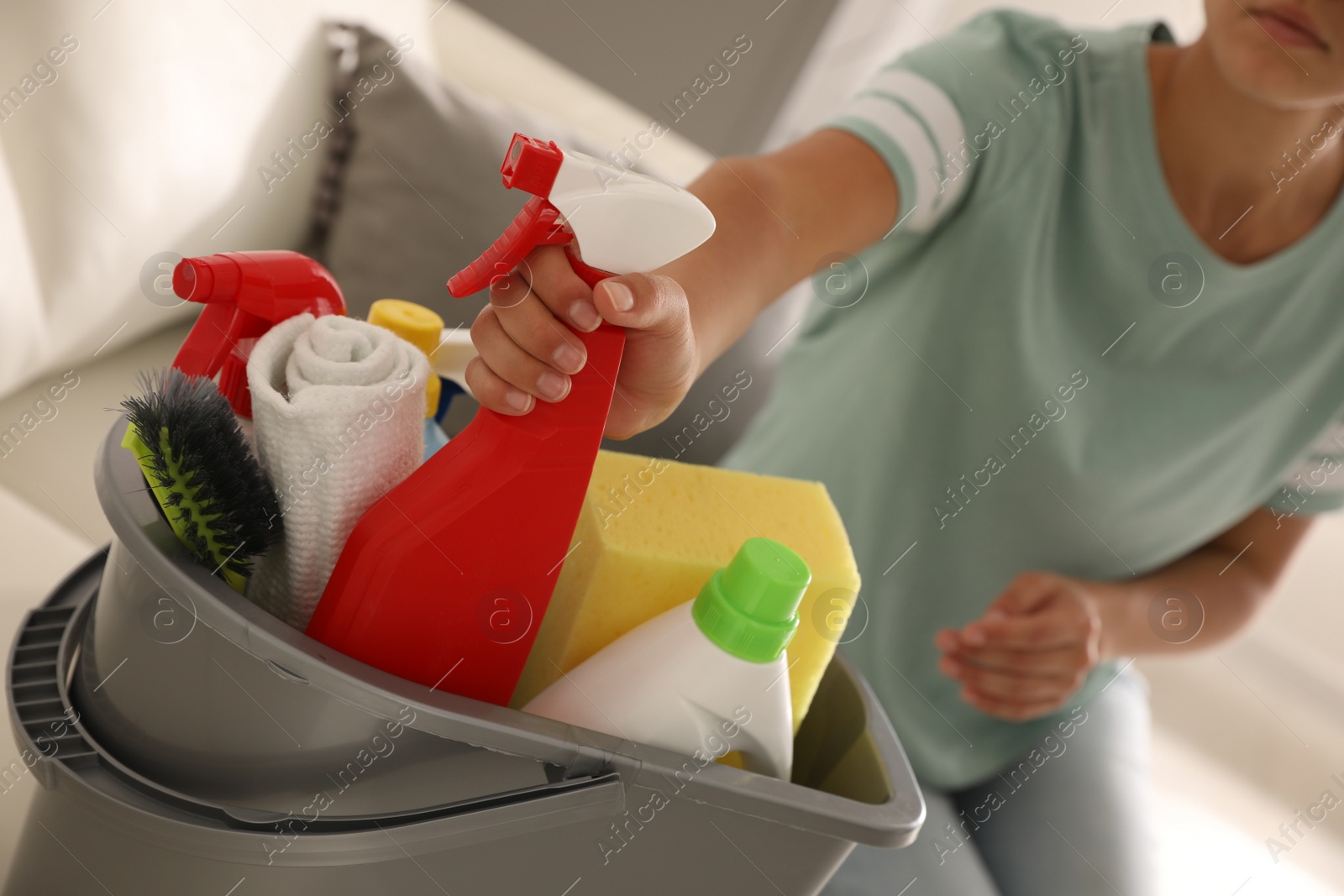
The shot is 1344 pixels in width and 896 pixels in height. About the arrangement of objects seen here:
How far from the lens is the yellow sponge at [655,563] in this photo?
0.28m

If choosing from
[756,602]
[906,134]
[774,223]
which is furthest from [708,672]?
[906,134]

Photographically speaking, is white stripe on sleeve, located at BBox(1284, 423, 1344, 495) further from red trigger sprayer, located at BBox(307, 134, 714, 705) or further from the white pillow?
the white pillow

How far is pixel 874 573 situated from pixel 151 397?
548 mm

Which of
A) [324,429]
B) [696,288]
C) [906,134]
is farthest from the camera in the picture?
[906,134]

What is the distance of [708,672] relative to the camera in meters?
0.26

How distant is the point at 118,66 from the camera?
514 millimetres

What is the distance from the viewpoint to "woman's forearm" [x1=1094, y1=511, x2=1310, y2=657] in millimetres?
683

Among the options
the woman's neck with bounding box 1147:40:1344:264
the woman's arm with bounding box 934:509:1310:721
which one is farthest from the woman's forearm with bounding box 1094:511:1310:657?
the woman's neck with bounding box 1147:40:1344:264

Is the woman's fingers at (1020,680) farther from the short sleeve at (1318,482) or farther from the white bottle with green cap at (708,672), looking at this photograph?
the white bottle with green cap at (708,672)

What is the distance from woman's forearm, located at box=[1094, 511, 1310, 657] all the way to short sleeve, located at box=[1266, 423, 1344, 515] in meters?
0.02

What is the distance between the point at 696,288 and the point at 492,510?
0.18 metres

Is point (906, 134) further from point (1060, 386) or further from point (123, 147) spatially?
point (123, 147)

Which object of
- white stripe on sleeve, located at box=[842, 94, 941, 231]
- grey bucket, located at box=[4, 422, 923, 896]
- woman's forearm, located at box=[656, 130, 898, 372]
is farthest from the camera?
white stripe on sleeve, located at box=[842, 94, 941, 231]

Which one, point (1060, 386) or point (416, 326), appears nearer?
point (416, 326)
